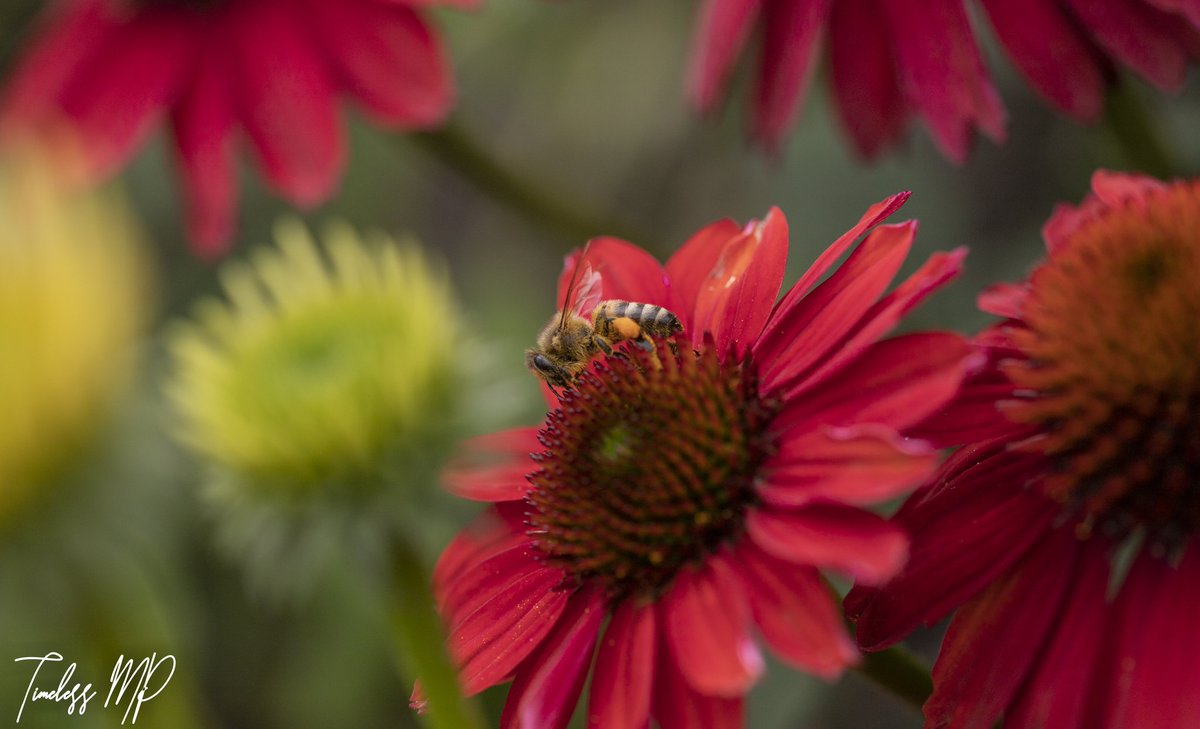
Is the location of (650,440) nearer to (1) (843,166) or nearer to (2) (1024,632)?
(2) (1024,632)

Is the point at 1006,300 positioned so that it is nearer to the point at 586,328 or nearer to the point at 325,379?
the point at 586,328

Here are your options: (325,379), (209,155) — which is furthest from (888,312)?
(209,155)

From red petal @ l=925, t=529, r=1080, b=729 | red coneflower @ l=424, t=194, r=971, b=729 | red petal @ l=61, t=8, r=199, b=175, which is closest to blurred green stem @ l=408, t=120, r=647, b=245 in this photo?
red petal @ l=61, t=8, r=199, b=175

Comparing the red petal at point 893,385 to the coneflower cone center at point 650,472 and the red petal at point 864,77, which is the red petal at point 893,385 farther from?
the red petal at point 864,77

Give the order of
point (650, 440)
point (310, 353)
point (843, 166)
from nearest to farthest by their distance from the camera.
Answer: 1. point (650, 440)
2. point (310, 353)
3. point (843, 166)

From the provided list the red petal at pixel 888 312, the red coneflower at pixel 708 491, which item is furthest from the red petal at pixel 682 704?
the red petal at pixel 888 312

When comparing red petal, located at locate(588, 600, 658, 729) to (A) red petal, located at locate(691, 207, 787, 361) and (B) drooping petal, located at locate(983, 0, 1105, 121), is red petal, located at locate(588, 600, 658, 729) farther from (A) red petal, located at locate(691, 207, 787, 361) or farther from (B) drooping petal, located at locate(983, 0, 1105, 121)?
(B) drooping petal, located at locate(983, 0, 1105, 121)

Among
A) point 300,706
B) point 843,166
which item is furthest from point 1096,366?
point 300,706
